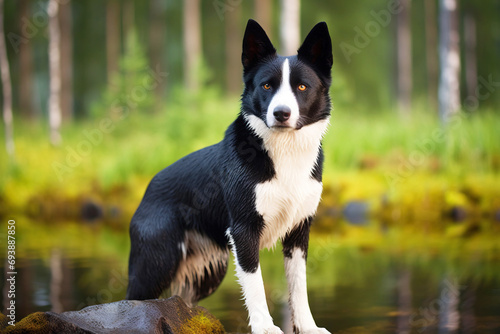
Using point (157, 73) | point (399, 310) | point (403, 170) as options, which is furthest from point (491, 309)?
point (157, 73)

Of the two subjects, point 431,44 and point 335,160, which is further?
point 431,44

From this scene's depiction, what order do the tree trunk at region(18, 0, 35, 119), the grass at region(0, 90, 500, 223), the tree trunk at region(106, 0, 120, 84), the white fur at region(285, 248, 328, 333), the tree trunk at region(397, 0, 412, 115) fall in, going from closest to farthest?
the white fur at region(285, 248, 328, 333) < the grass at region(0, 90, 500, 223) < the tree trunk at region(397, 0, 412, 115) < the tree trunk at region(18, 0, 35, 119) < the tree trunk at region(106, 0, 120, 84)

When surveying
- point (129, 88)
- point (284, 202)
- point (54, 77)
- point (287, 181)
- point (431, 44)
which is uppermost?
point (431, 44)

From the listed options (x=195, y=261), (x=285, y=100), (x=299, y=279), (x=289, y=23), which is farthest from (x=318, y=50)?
(x=289, y=23)

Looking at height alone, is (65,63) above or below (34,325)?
above

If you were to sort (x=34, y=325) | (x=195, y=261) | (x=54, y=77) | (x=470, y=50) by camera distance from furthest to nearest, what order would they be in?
(x=470, y=50) < (x=54, y=77) < (x=195, y=261) < (x=34, y=325)

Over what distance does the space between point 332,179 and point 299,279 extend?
25.0 feet

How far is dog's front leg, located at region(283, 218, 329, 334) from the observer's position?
13.4ft

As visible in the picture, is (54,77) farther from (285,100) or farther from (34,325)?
(285,100)

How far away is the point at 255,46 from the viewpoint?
13.1ft

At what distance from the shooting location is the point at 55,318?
3.48m

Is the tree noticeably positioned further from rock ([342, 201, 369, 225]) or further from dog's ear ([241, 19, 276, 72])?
dog's ear ([241, 19, 276, 72])

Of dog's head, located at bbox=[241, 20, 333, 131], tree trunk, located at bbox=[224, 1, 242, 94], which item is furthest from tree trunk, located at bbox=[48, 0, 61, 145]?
dog's head, located at bbox=[241, 20, 333, 131]

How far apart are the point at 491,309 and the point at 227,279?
3166mm
